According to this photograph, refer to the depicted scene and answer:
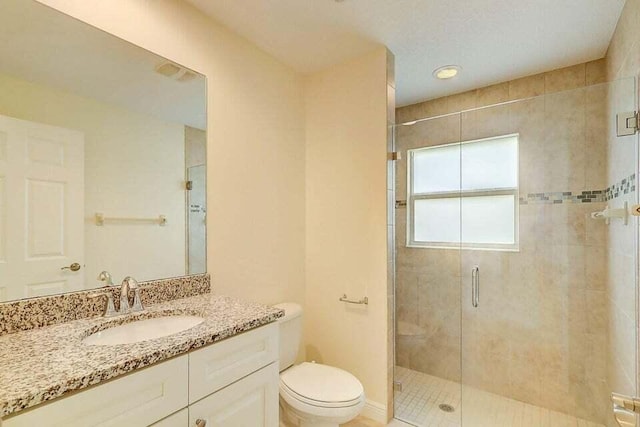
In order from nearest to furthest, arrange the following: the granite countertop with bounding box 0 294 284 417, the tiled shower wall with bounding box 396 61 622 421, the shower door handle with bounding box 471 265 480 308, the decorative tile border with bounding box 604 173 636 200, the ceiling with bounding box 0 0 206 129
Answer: the granite countertop with bounding box 0 294 284 417 < the ceiling with bounding box 0 0 206 129 < the decorative tile border with bounding box 604 173 636 200 < the tiled shower wall with bounding box 396 61 622 421 < the shower door handle with bounding box 471 265 480 308

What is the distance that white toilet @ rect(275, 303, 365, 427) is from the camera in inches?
61.5

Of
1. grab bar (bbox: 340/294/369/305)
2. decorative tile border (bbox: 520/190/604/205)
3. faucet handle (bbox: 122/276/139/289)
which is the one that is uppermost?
decorative tile border (bbox: 520/190/604/205)

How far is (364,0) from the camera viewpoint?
1.60 metres

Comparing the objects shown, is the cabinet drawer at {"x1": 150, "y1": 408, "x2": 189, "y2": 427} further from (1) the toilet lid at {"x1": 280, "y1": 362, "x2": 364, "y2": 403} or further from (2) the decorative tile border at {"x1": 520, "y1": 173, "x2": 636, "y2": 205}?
(2) the decorative tile border at {"x1": 520, "y1": 173, "x2": 636, "y2": 205}

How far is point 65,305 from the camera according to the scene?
1207mm

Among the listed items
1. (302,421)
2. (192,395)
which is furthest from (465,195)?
(192,395)

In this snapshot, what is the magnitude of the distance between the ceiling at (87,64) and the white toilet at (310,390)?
4.41ft

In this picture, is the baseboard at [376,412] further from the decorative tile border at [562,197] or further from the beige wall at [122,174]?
the decorative tile border at [562,197]

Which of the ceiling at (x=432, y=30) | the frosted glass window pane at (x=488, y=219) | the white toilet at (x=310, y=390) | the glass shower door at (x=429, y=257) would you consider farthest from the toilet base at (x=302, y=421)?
the ceiling at (x=432, y=30)

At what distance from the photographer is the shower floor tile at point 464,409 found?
2072 mm

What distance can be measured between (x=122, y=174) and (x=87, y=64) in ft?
1.54

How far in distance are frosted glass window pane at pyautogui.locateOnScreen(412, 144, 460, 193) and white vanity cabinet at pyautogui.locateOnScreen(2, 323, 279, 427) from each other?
68.3 inches

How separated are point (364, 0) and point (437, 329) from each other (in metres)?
2.34

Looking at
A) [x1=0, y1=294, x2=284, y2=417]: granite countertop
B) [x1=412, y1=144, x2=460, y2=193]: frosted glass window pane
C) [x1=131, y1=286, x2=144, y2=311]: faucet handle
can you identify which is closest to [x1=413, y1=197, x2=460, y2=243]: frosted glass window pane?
[x1=412, y1=144, x2=460, y2=193]: frosted glass window pane
